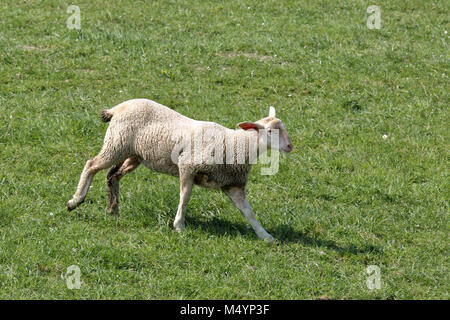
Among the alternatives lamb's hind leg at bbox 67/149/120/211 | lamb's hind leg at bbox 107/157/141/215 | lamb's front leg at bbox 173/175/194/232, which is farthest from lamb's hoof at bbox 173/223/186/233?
lamb's hind leg at bbox 67/149/120/211

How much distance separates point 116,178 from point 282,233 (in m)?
1.76

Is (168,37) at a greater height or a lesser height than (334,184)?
greater

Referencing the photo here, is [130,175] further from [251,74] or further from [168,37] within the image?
[168,37]

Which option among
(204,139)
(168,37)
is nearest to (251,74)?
(168,37)

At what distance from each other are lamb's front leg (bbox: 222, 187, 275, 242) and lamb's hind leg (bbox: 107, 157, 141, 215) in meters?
1.06

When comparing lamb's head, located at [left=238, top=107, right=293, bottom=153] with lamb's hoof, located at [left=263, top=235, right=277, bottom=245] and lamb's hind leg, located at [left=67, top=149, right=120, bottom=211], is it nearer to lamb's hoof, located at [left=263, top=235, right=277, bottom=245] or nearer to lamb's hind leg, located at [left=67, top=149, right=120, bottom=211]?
lamb's hoof, located at [left=263, top=235, right=277, bottom=245]

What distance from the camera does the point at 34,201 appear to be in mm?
7516

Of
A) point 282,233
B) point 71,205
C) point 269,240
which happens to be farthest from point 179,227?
point 71,205

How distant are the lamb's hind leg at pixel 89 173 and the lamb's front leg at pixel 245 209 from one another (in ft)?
3.87

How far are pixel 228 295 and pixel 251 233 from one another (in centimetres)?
110

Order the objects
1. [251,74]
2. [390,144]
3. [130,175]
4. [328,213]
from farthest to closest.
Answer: [251,74] → [390,144] → [130,175] → [328,213]

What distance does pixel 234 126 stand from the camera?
31.4 feet

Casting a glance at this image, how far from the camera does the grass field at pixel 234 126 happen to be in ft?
21.1
